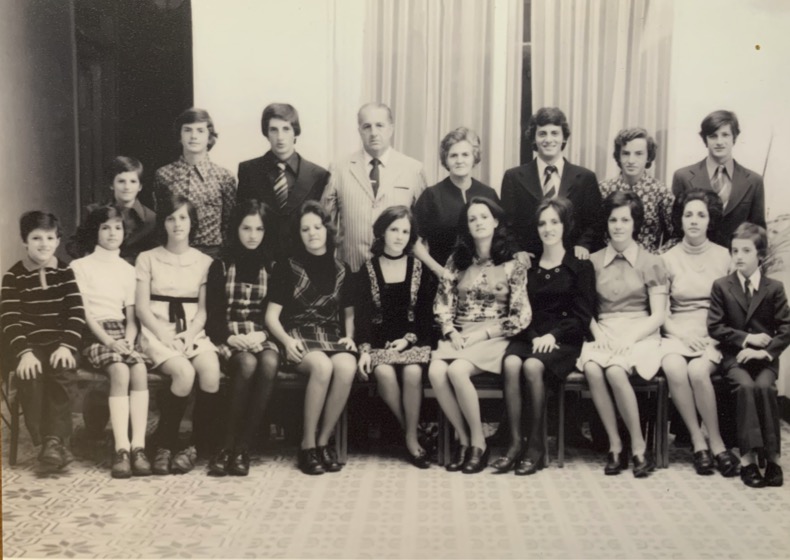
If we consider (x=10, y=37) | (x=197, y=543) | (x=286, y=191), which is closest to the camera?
(x=197, y=543)

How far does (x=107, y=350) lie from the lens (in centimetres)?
362

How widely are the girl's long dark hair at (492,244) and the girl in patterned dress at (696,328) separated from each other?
640 millimetres

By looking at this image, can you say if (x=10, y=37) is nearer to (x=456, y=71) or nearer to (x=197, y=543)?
(x=456, y=71)

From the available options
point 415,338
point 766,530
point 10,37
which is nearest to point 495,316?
point 415,338

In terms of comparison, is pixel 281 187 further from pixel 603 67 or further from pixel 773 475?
pixel 773 475

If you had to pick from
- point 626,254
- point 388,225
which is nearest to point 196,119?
point 388,225

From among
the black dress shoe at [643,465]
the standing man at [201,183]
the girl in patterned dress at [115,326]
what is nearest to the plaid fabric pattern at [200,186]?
the standing man at [201,183]

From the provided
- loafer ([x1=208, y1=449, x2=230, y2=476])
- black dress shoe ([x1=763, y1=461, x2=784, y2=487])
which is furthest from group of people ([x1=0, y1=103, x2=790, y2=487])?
black dress shoe ([x1=763, y1=461, x2=784, y2=487])

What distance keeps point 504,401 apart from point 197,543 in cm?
126

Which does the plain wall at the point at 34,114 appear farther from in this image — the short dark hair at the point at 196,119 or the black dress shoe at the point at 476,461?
the black dress shoe at the point at 476,461

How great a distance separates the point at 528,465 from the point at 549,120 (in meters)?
1.29

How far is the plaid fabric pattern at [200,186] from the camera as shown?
3631 mm

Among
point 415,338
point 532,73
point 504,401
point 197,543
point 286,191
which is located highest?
point 532,73

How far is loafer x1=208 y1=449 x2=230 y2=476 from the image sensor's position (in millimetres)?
3547
